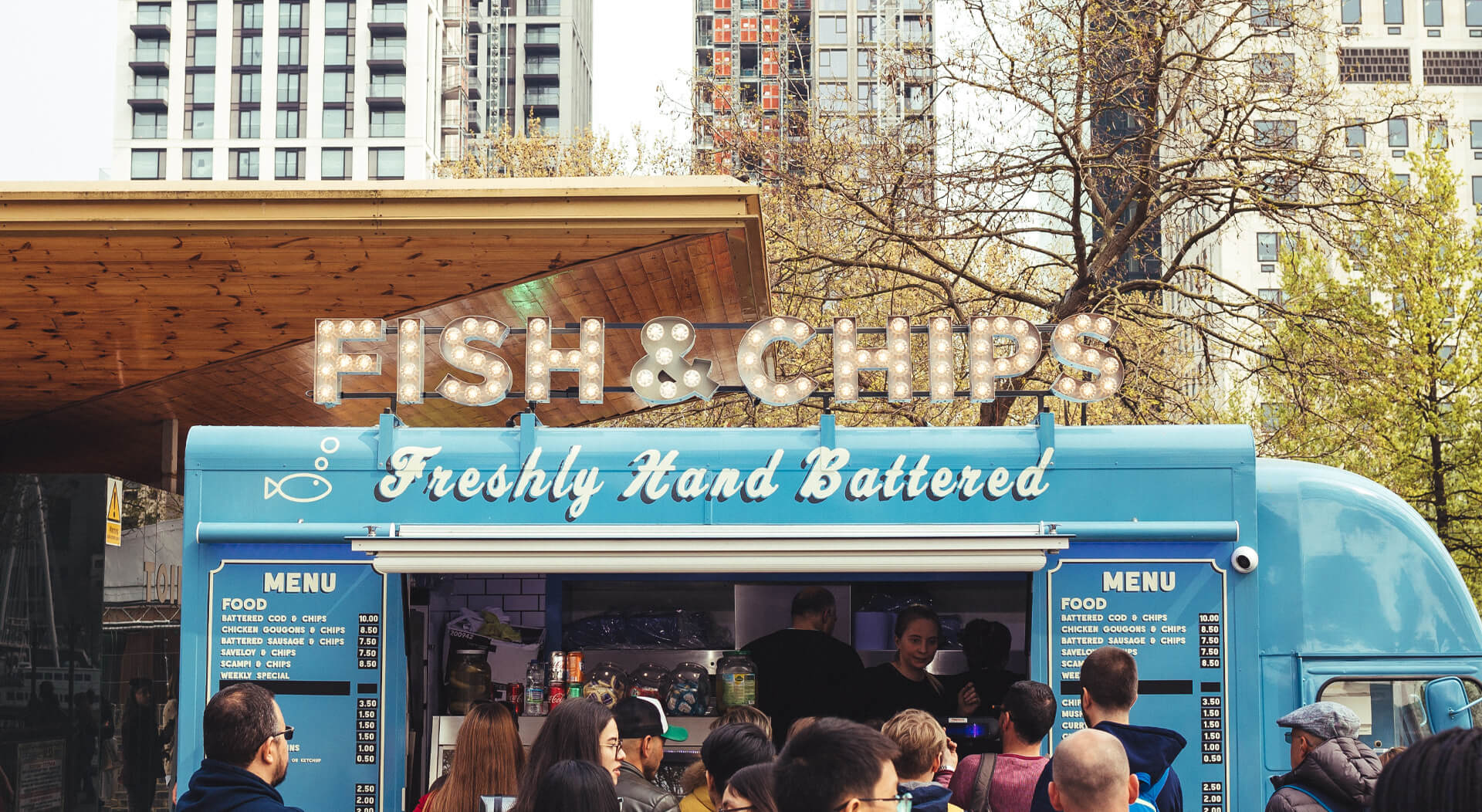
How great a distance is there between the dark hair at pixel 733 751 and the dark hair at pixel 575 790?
3.20 ft

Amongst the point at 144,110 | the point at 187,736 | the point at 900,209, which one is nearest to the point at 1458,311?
the point at 900,209

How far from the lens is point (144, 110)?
274 feet

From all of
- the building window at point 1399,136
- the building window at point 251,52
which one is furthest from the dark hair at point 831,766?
the building window at point 251,52

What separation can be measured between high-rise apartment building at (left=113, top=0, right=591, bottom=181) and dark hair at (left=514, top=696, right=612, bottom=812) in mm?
81437

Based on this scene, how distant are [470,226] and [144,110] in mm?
84532

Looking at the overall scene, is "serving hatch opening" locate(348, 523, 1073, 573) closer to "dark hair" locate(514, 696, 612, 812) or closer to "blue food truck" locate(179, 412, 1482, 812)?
"blue food truck" locate(179, 412, 1482, 812)

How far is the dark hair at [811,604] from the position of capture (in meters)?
9.02

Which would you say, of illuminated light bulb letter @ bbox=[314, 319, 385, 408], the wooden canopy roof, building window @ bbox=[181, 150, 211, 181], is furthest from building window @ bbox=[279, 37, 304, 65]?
illuminated light bulb letter @ bbox=[314, 319, 385, 408]

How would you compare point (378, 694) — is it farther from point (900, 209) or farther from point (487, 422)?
point (900, 209)

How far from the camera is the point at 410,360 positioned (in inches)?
312

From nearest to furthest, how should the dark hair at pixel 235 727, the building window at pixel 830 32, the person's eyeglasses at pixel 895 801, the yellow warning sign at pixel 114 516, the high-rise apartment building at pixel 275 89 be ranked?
1. the person's eyeglasses at pixel 895 801
2. the dark hair at pixel 235 727
3. the yellow warning sign at pixel 114 516
4. the high-rise apartment building at pixel 275 89
5. the building window at pixel 830 32

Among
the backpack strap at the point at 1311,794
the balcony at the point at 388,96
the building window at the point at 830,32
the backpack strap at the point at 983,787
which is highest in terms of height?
the building window at the point at 830,32

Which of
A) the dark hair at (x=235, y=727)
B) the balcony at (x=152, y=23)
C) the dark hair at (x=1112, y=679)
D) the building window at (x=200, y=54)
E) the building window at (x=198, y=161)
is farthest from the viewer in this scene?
the building window at (x=198, y=161)

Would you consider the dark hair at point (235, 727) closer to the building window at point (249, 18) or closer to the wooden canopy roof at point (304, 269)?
the wooden canopy roof at point (304, 269)
